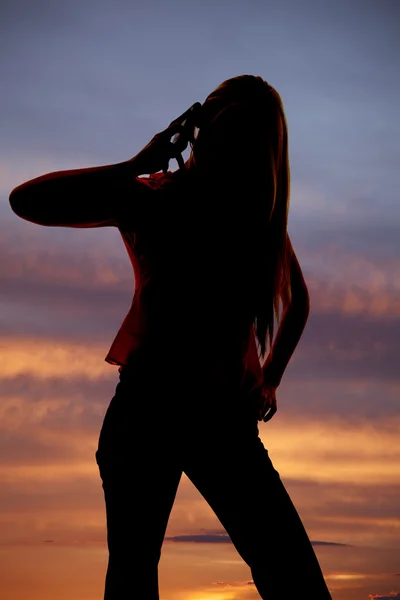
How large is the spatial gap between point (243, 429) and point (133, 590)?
2.04 feet

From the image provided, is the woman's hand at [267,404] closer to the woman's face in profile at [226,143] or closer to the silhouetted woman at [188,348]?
the silhouetted woman at [188,348]

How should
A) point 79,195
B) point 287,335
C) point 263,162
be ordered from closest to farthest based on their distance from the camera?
point 79,195 → point 263,162 → point 287,335

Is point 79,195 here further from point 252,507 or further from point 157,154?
point 252,507

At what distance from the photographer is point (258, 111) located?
113 inches

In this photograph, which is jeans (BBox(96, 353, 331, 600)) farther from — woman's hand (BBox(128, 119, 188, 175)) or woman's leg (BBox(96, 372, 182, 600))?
woman's hand (BBox(128, 119, 188, 175))

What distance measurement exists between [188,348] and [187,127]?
2.39ft

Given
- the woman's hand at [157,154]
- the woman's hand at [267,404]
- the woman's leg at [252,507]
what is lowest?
the woman's leg at [252,507]

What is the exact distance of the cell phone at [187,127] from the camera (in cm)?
276

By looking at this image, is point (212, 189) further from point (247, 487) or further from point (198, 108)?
point (247, 487)

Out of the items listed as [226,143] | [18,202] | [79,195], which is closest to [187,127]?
[226,143]

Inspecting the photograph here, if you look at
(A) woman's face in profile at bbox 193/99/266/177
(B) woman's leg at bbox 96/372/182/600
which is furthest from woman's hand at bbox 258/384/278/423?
(A) woman's face in profile at bbox 193/99/266/177

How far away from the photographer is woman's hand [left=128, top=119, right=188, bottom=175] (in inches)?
105

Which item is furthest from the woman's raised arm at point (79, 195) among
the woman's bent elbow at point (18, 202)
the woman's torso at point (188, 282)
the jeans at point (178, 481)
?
the jeans at point (178, 481)

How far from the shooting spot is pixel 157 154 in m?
2.67
